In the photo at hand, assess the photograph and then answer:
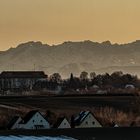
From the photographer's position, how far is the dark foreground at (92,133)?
28.8m

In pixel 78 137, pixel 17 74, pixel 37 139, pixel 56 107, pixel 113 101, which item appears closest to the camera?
pixel 37 139

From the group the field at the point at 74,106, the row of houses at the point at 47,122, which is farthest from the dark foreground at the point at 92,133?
the field at the point at 74,106

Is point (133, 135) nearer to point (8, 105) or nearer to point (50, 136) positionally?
point (50, 136)

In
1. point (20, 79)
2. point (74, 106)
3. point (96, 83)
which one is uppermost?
Answer: point (20, 79)

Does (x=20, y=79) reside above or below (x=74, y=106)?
above

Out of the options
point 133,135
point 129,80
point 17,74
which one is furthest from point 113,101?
point 17,74

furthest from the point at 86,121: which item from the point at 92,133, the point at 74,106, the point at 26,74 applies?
the point at 26,74

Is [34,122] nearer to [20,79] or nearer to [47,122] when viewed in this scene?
[47,122]

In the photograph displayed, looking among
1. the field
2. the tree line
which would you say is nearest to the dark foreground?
the field

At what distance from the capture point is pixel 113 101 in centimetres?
8675

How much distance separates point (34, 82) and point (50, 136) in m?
151

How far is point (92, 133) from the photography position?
30031 mm

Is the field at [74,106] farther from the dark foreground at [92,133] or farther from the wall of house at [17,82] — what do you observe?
the wall of house at [17,82]

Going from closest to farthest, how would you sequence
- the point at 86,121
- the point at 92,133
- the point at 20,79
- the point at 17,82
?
the point at 92,133 → the point at 86,121 → the point at 17,82 → the point at 20,79
